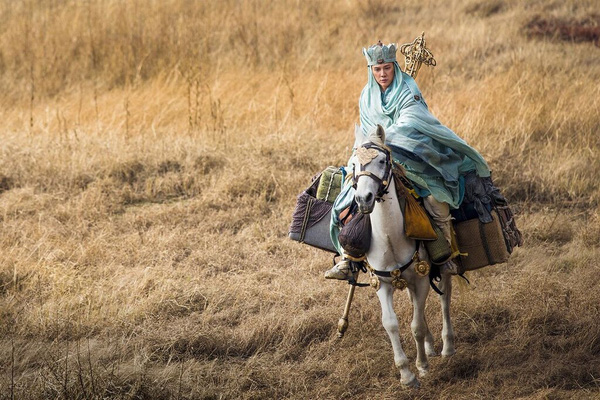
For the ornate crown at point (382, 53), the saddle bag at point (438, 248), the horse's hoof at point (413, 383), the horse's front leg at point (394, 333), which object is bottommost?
the horse's hoof at point (413, 383)

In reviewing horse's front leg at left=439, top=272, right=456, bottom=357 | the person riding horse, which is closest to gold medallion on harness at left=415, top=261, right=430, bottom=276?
the person riding horse

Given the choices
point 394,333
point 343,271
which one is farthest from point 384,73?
point 394,333

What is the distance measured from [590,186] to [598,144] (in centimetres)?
93

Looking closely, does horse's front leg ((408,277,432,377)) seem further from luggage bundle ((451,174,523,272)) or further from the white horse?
luggage bundle ((451,174,523,272))

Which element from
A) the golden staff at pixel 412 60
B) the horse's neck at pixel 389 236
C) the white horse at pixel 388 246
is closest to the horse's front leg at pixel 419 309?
the white horse at pixel 388 246

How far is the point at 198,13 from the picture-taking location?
42.0ft

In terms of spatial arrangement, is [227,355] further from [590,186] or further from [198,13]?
[198,13]

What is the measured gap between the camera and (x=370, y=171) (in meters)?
4.17

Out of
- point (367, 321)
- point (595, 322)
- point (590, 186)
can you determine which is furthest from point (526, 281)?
point (590, 186)

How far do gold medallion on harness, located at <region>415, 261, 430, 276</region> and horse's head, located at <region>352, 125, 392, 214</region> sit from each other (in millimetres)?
540

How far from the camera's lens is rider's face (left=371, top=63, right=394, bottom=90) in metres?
5.00

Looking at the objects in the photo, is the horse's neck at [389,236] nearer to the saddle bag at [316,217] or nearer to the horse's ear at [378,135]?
the horse's ear at [378,135]

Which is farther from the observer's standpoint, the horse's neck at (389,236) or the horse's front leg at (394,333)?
the horse's front leg at (394,333)

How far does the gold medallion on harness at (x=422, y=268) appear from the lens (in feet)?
15.1
